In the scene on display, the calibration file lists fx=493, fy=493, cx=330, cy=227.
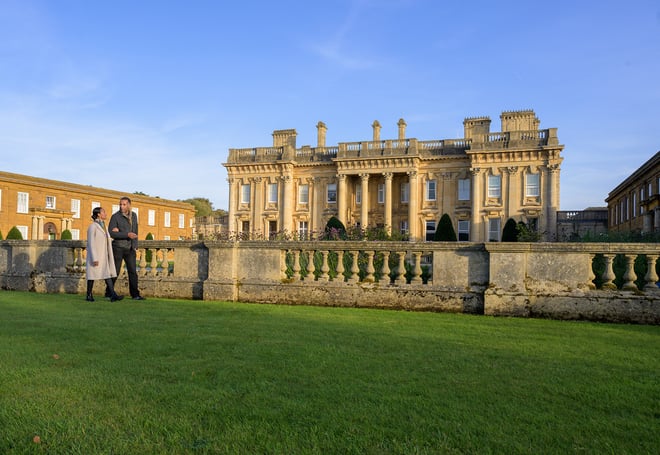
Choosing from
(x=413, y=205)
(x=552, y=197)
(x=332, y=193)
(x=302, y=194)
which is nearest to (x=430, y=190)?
(x=413, y=205)

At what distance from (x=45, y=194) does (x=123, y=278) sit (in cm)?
4008

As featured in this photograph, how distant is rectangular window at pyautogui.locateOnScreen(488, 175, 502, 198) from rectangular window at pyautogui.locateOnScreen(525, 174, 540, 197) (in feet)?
6.46

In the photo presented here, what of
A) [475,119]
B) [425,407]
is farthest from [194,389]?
[475,119]

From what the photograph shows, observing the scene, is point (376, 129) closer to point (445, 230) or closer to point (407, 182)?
point (407, 182)

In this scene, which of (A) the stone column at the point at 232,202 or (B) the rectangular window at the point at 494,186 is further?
(A) the stone column at the point at 232,202

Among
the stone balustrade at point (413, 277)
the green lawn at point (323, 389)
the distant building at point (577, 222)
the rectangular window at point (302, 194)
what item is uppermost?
the rectangular window at point (302, 194)

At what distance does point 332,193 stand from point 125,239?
118 ft

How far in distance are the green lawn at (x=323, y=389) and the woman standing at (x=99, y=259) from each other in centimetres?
270

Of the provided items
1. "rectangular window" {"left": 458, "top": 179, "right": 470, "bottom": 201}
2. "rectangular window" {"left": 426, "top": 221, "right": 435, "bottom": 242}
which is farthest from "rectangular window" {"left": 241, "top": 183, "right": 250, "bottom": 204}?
"rectangular window" {"left": 458, "top": 179, "right": 470, "bottom": 201}

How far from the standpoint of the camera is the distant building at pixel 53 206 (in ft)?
133

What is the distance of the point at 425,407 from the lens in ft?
10.0

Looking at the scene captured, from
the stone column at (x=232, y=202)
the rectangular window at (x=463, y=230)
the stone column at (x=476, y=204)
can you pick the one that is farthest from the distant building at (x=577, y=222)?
the stone column at (x=232, y=202)

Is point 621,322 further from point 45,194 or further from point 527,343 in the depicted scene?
point 45,194

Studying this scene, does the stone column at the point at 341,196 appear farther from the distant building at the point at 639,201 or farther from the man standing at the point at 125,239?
the man standing at the point at 125,239
